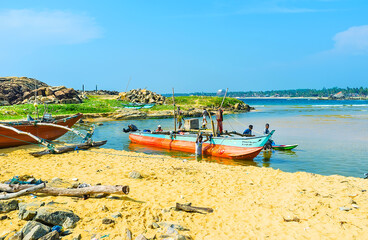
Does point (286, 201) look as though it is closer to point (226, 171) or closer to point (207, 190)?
point (207, 190)

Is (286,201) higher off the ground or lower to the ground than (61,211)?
lower

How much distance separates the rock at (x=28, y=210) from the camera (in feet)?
21.2

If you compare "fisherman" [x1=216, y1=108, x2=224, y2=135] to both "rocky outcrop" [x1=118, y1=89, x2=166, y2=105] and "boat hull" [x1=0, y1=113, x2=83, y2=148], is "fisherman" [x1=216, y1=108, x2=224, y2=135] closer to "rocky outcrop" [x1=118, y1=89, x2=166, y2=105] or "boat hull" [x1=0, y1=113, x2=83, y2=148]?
"boat hull" [x1=0, y1=113, x2=83, y2=148]

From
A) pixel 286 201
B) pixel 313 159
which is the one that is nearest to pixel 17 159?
pixel 286 201

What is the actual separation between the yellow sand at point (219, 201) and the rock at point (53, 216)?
31cm

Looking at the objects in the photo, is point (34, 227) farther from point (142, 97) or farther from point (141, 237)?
point (142, 97)

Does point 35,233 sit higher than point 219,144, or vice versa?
point 35,233

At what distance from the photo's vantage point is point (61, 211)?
6535mm

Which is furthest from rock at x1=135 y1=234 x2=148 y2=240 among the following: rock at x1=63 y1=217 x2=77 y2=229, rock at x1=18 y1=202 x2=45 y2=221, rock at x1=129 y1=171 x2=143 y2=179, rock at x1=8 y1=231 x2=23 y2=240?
rock at x1=129 y1=171 x2=143 y2=179

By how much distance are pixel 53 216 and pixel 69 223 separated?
0.41 meters

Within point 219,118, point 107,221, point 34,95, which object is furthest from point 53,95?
point 107,221

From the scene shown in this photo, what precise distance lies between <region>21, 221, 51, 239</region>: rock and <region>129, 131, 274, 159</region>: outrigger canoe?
13.5 metres

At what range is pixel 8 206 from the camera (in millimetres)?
6992

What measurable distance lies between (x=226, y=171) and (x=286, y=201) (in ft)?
15.3
